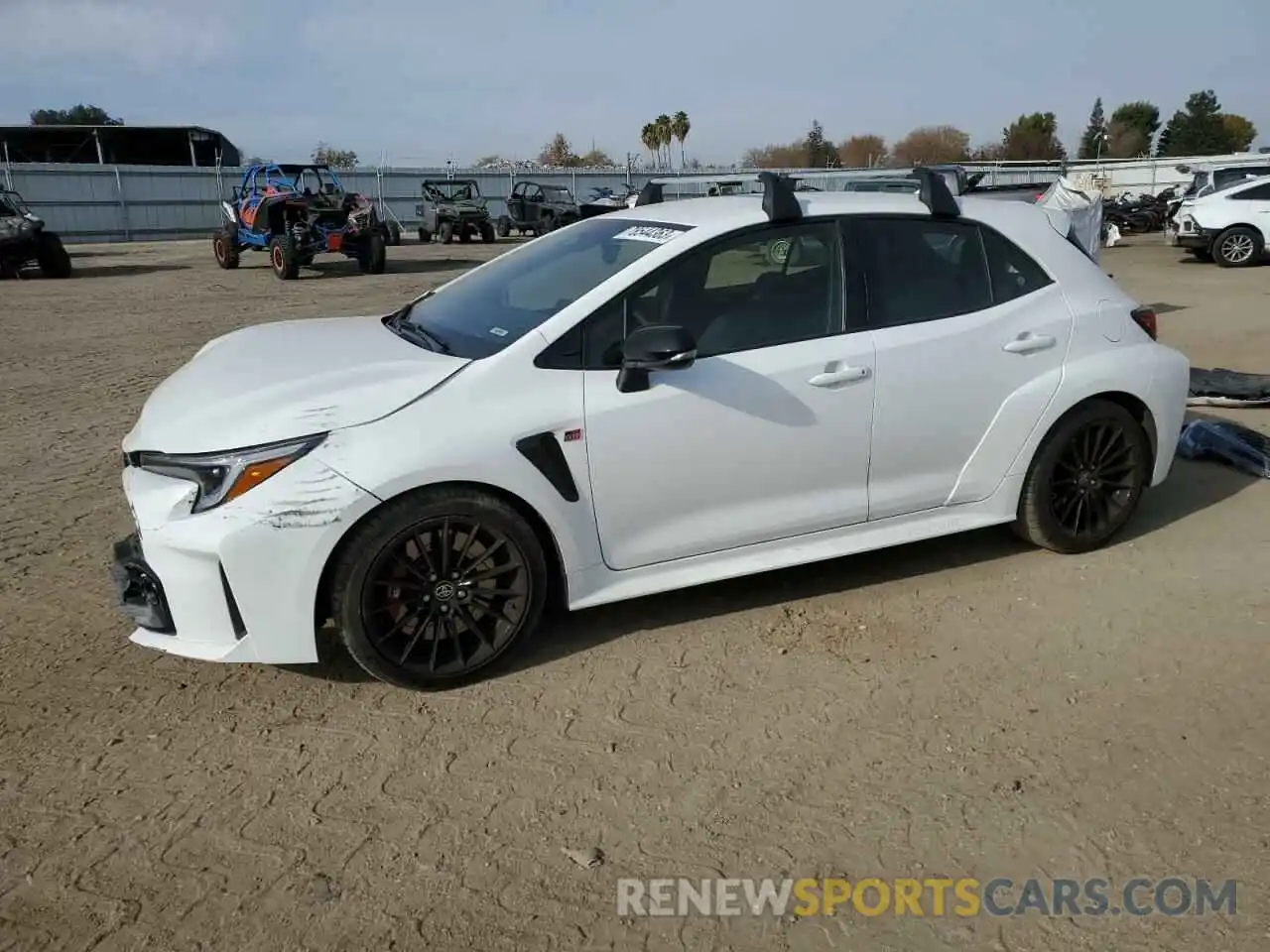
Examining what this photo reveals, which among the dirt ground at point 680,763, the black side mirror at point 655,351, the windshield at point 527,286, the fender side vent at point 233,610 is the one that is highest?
the windshield at point 527,286

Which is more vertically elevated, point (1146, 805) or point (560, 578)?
point (560, 578)

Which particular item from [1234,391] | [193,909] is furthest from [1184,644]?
→ [1234,391]

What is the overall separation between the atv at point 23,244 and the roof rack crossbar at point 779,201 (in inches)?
728

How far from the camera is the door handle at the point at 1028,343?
4277mm

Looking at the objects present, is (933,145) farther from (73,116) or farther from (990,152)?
(73,116)

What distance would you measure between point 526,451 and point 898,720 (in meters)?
1.55

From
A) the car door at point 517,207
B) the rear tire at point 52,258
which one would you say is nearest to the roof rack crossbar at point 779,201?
the rear tire at point 52,258

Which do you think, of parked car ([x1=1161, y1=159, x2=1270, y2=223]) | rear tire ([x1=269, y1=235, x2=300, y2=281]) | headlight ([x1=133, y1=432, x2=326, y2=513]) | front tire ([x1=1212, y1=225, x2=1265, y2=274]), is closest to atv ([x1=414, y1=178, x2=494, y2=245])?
rear tire ([x1=269, y1=235, x2=300, y2=281])

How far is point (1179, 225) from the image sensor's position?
19875 millimetres

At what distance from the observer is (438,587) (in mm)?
3475

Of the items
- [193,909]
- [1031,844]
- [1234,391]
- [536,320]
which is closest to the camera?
[193,909]

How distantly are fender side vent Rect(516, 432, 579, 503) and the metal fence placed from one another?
2627 centimetres

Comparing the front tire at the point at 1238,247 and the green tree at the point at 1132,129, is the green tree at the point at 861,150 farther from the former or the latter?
the front tire at the point at 1238,247

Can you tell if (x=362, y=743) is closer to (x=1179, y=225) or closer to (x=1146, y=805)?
(x=1146, y=805)
